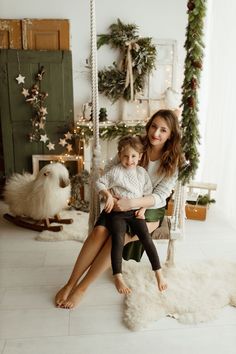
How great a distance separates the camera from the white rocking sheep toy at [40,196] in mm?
2949

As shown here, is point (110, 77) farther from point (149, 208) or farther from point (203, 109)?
point (149, 208)

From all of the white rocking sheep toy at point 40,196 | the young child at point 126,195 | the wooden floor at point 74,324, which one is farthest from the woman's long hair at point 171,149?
the white rocking sheep toy at point 40,196

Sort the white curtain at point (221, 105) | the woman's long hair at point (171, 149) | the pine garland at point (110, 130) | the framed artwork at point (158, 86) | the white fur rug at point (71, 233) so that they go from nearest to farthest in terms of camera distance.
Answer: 1. the woman's long hair at point (171, 149)
2. the white fur rug at point (71, 233)
3. the white curtain at point (221, 105)
4. the pine garland at point (110, 130)
5. the framed artwork at point (158, 86)

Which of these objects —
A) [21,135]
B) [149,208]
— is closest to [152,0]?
[21,135]

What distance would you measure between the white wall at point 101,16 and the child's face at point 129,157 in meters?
2.21

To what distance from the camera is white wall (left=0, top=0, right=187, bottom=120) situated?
3738 mm

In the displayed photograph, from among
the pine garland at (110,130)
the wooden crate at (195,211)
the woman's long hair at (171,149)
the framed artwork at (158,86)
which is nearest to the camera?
the woman's long hair at (171,149)

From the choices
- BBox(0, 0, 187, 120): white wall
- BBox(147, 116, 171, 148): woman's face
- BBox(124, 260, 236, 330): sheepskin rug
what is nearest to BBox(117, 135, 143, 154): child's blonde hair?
BBox(147, 116, 171, 148): woman's face

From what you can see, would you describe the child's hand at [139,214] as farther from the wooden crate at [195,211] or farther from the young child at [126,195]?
the wooden crate at [195,211]

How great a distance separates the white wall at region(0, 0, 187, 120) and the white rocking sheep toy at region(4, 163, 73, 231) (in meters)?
1.43

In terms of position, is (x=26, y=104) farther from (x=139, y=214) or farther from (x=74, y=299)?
(x=74, y=299)

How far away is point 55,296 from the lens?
212 cm

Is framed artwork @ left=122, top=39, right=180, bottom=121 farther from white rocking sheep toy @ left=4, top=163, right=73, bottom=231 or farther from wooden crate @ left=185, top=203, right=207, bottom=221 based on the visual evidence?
white rocking sheep toy @ left=4, top=163, right=73, bottom=231

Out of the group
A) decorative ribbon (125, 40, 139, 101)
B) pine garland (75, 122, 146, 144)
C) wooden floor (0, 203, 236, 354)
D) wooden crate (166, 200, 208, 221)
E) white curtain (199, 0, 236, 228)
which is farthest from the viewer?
decorative ribbon (125, 40, 139, 101)
